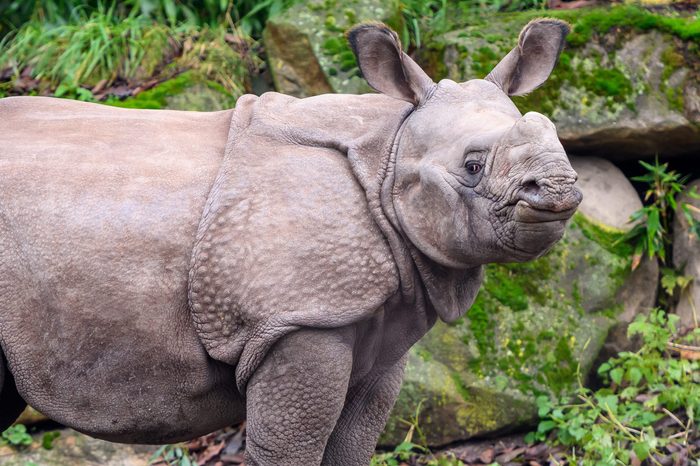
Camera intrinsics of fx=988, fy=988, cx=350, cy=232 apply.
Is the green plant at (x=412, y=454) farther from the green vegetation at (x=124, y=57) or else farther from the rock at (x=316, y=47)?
the green vegetation at (x=124, y=57)

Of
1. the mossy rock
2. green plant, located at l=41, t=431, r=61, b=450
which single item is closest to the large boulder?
the mossy rock

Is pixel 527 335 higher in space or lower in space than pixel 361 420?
lower

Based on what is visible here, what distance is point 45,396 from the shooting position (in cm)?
339

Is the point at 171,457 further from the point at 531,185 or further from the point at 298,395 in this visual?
the point at 531,185

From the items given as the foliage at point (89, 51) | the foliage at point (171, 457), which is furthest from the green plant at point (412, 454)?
the foliage at point (89, 51)

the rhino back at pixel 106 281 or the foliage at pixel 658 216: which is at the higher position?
the rhino back at pixel 106 281

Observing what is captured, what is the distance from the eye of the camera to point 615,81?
20.7ft

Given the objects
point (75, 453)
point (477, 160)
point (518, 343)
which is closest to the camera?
point (477, 160)

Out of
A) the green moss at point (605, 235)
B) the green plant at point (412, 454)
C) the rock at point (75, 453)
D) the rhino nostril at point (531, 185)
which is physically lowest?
the green plant at point (412, 454)

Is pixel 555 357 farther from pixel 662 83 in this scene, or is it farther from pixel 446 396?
pixel 662 83

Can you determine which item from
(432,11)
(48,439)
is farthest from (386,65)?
(432,11)

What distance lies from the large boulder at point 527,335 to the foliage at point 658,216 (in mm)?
97

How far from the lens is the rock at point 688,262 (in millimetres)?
6309

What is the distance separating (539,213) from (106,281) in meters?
1.41
